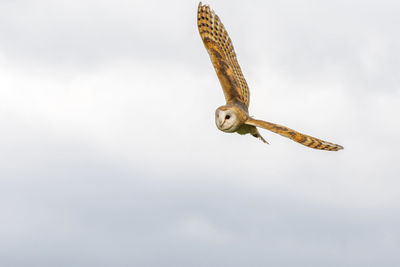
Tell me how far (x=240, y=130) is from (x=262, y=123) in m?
1.90

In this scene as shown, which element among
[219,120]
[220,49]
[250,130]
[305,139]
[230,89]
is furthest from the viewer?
[220,49]

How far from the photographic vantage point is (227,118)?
23469 mm

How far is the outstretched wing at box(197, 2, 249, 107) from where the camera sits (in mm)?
26625

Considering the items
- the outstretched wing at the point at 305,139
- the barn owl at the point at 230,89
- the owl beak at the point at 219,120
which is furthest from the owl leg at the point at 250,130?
the outstretched wing at the point at 305,139

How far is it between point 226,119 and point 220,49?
4.96 m

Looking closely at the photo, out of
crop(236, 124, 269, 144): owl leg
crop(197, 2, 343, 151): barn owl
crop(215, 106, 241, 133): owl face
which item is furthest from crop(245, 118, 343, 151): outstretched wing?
crop(236, 124, 269, 144): owl leg

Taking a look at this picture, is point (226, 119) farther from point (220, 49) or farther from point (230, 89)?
point (220, 49)

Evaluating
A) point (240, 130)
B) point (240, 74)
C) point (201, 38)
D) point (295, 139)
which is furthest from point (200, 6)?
point (295, 139)

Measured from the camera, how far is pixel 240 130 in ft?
81.9

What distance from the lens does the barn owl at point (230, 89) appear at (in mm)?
22344

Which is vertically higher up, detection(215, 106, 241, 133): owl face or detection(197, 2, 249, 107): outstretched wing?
detection(197, 2, 249, 107): outstretched wing

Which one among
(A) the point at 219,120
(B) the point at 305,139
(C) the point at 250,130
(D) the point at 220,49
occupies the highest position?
(D) the point at 220,49

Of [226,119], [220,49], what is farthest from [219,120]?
[220,49]

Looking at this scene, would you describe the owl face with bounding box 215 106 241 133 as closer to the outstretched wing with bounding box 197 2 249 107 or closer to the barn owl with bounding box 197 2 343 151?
the barn owl with bounding box 197 2 343 151
